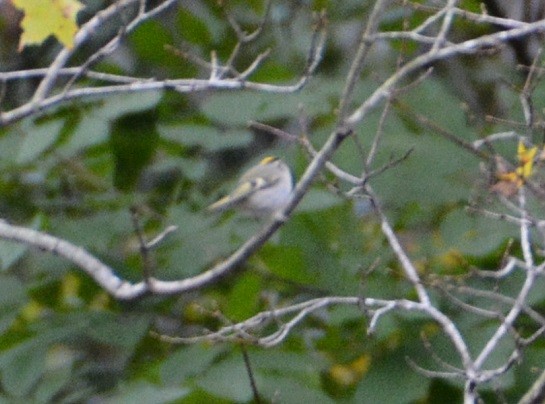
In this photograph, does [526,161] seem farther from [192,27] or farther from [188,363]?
[192,27]

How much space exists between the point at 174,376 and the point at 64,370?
2.45 feet

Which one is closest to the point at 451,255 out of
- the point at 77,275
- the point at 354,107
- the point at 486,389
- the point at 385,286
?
the point at 385,286

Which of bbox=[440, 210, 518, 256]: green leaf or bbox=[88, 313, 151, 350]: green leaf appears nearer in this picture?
bbox=[440, 210, 518, 256]: green leaf

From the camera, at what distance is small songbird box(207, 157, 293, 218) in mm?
4027

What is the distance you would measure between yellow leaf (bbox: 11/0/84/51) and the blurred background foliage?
1.43 feet

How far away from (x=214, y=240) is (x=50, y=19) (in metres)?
0.98

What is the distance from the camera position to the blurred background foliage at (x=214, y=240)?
3615mm

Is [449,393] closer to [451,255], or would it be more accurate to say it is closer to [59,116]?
[451,255]

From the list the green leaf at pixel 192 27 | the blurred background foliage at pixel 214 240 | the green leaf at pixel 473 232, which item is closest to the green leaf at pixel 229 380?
the blurred background foliage at pixel 214 240

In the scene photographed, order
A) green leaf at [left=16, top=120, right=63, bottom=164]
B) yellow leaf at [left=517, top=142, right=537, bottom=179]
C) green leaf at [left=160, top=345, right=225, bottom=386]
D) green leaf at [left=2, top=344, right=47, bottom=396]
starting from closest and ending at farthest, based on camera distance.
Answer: yellow leaf at [left=517, top=142, right=537, bottom=179]
green leaf at [left=160, top=345, right=225, bottom=386]
green leaf at [left=2, top=344, right=47, bottom=396]
green leaf at [left=16, top=120, right=63, bottom=164]

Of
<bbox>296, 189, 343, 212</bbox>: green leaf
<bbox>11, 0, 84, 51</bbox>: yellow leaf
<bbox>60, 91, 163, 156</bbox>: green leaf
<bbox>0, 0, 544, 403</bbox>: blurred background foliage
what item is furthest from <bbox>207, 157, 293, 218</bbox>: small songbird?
<bbox>11, 0, 84, 51</bbox>: yellow leaf

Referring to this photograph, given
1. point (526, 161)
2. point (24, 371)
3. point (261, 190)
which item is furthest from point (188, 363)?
point (526, 161)

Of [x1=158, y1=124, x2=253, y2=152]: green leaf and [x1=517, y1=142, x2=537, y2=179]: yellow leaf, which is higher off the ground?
Result: [x1=517, y1=142, x2=537, y2=179]: yellow leaf

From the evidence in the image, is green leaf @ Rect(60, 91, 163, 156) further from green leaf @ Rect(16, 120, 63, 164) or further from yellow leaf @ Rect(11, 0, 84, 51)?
yellow leaf @ Rect(11, 0, 84, 51)
